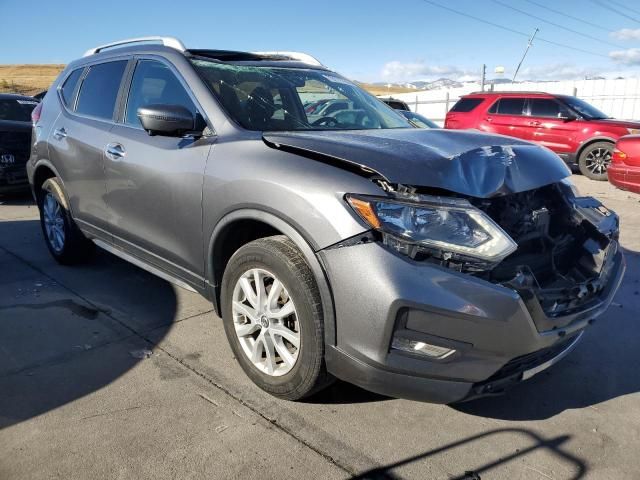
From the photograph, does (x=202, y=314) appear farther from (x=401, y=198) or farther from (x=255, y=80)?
(x=401, y=198)

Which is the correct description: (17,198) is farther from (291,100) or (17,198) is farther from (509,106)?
(509,106)

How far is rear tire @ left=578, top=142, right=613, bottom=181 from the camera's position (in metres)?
10.7

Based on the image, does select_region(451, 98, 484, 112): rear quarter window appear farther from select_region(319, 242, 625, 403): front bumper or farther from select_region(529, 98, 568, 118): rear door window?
select_region(319, 242, 625, 403): front bumper

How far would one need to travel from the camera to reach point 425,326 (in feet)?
6.98

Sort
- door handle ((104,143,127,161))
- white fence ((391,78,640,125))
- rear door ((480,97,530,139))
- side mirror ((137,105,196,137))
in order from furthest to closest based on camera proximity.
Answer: white fence ((391,78,640,125)), rear door ((480,97,530,139)), door handle ((104,143,127,161)), side mirror ((137,105,196,137))

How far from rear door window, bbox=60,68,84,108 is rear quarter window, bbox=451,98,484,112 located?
10.3 m

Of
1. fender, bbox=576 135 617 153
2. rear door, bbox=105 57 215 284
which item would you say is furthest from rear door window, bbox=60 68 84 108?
fender, bbox=576 135 617 153

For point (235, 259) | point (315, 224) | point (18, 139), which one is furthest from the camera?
point (18, 139)

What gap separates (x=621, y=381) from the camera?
9.71 feet

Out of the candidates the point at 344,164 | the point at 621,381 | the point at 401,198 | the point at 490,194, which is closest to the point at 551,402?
the point at 621,381

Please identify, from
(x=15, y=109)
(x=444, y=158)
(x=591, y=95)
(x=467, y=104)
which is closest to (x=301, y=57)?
(x=444, y=158)

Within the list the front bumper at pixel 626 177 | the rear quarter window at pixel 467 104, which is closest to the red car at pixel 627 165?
the front bumper at pixel 626 177

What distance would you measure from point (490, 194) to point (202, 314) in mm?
2295

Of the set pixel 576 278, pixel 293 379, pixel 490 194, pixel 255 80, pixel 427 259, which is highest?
pixel 255 80
